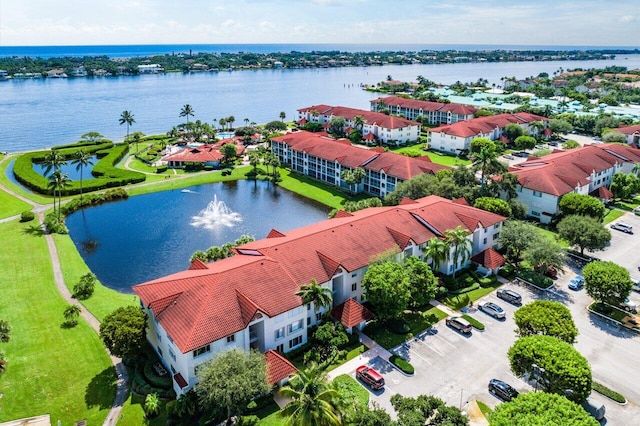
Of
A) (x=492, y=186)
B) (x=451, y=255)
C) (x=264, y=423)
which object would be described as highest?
(x=492, y=186)

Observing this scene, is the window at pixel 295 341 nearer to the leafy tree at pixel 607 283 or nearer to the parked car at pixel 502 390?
the parked car at pixel 502 390

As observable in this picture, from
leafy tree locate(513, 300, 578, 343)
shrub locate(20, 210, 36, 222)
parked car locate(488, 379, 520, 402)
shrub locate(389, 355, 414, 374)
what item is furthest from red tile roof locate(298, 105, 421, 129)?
parked car locate(488, 379, 520, 402)

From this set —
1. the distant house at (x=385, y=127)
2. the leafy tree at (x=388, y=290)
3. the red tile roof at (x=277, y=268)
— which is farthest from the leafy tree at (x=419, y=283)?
the distant house at (x=385, y=127)

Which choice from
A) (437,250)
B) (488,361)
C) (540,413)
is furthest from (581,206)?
(540,413)

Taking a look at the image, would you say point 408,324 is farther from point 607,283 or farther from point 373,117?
point 373,117

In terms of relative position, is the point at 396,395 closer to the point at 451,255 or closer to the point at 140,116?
the point at 451,255

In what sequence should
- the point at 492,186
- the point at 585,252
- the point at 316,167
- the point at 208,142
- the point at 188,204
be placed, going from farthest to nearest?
the point at 208,142, the point at 316,167, the point at 188,204, the point at 492,186, the point at 585,252

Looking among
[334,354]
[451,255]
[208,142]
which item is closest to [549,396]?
[334,354]
